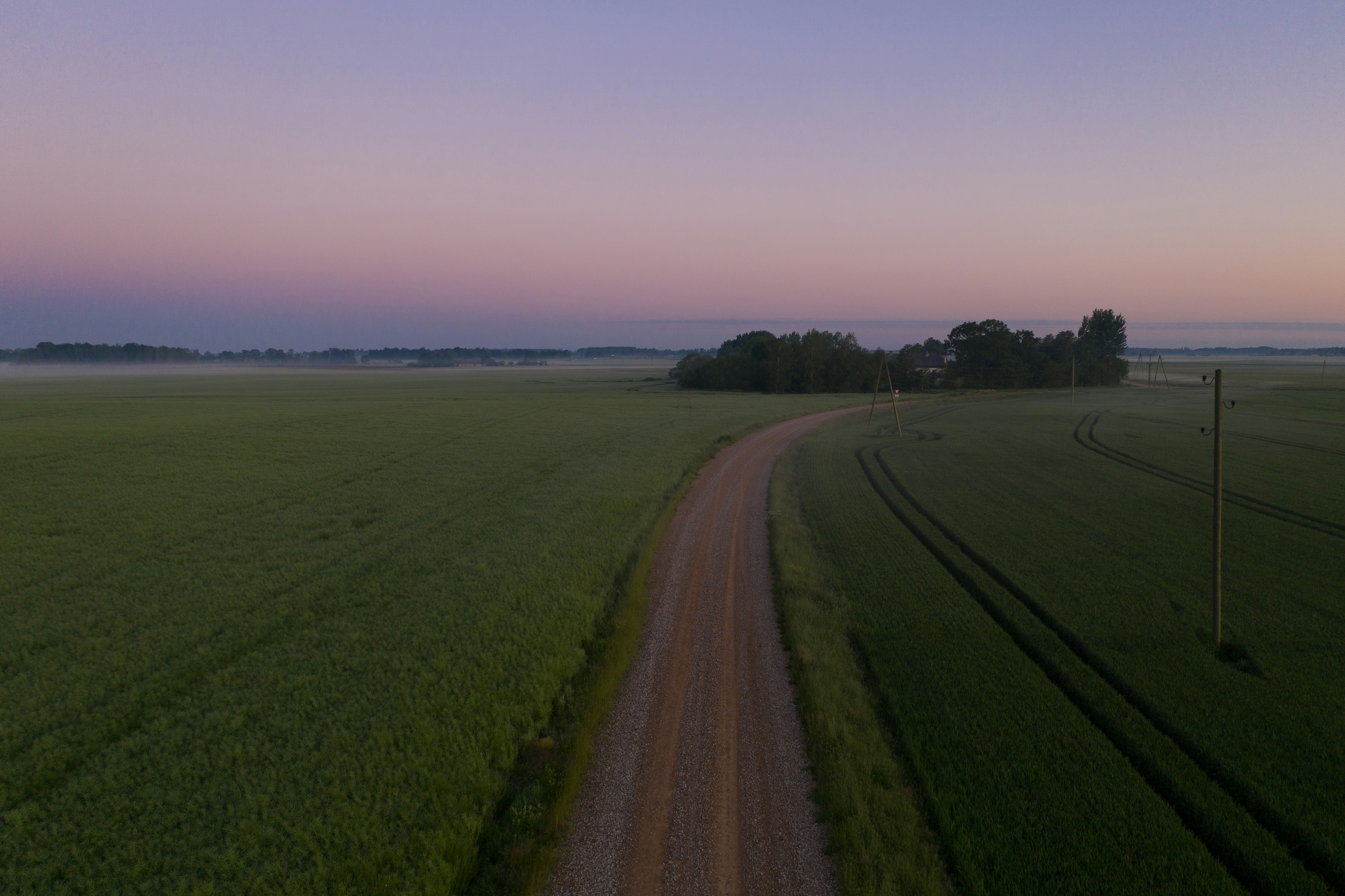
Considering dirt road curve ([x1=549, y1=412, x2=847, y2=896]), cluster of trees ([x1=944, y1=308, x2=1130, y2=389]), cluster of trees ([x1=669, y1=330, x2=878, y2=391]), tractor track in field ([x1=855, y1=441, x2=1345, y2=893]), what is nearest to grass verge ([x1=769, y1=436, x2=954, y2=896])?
dirt road curve ([x1=549, y1=412, x2=847, y2=896])

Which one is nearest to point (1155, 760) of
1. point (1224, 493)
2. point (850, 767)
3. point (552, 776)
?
point (850, 767)

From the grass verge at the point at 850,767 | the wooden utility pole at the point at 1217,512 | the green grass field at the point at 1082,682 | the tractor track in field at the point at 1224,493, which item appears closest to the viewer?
the grass verge at the point at 850,767

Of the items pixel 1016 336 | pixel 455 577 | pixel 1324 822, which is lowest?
pixel 1324 822

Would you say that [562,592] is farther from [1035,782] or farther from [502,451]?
[502,451]

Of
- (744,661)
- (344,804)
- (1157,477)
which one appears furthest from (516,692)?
(1157,477)

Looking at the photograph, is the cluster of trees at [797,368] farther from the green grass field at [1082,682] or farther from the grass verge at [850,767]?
the grass verge at [850,767]

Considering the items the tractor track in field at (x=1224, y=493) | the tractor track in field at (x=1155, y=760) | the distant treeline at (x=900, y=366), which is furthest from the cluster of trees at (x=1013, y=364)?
the tractor track in field at (x=1155, y=760)

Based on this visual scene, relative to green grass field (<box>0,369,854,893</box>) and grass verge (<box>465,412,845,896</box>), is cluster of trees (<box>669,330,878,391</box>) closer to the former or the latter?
green grass field (<box>0,369,854,893</box>)
